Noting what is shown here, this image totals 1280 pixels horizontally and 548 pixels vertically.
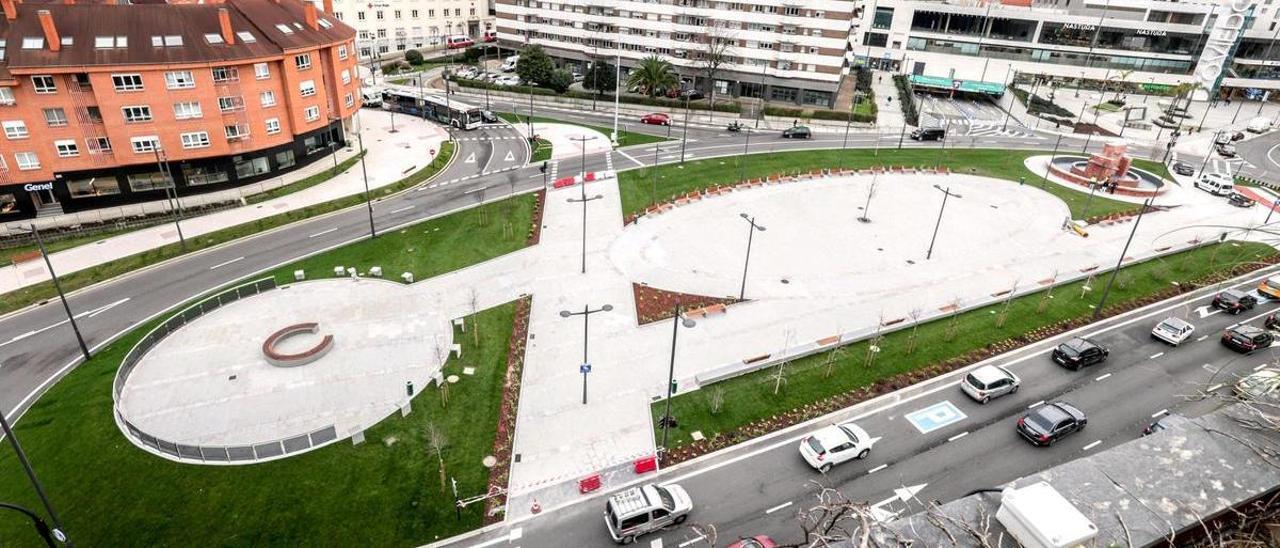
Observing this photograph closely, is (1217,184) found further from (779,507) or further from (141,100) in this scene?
(141,100)

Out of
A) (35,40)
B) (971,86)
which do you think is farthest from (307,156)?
(971,86)

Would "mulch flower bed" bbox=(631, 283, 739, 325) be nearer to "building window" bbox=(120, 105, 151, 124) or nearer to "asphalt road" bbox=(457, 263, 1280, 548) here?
"asphalt road" bbox=(457, 263, 1280, 548)

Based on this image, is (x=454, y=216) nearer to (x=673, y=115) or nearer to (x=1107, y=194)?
(x=673, y=115)

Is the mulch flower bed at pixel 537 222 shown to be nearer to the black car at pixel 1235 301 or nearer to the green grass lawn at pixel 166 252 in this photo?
the green grass lawn at pixel 166 252

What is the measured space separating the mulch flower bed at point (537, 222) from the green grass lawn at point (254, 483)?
16.9m

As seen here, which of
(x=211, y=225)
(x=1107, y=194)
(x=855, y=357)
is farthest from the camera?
(x=1107, y=194)

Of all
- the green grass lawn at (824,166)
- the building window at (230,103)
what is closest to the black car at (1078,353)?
the green grass lawn at (824,166)

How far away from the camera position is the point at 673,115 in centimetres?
8600

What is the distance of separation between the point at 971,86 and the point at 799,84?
3320 centimetres

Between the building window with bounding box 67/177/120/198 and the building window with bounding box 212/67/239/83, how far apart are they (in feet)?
37.8

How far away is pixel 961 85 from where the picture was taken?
336 ft

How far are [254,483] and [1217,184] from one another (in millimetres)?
82096

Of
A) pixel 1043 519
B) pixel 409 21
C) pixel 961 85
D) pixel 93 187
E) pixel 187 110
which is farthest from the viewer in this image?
pixel 409 21

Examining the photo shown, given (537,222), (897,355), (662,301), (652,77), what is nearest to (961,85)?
(652,77)
